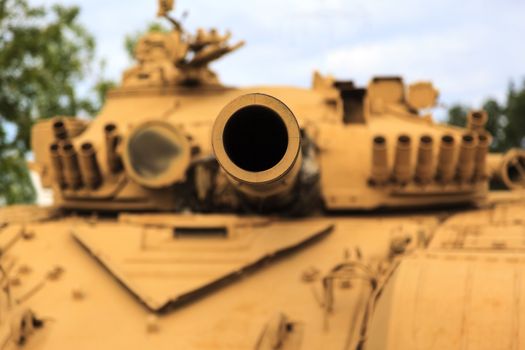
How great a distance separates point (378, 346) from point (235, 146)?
2.22 m

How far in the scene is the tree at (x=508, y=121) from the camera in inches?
1316

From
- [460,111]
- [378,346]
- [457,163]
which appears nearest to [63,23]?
[460,111]

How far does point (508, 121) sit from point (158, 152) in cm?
2610

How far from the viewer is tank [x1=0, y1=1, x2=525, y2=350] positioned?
7.02 meters

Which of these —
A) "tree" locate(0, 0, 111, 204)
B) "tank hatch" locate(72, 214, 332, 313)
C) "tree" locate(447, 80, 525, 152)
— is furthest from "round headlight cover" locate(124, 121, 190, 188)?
"tree" locate(447, 80, 525, 152)

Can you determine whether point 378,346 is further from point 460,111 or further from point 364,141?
point 460,111

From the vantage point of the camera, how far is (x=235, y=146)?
5.77 metres

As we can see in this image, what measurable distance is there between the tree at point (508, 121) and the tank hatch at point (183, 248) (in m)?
24.3

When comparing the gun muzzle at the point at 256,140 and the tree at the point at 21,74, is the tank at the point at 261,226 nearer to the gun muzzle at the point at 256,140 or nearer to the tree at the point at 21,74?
the gun muzzle at the point at 256,140

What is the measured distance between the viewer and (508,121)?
112 ft

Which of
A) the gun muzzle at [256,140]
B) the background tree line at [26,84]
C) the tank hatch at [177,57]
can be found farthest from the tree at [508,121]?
the gun muzzle at [256,140]


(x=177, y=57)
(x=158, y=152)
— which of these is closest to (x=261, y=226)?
(x=158, y=152)

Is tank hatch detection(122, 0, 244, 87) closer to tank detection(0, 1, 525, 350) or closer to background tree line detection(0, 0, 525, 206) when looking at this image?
tank detection(0, 1, 525, 350)

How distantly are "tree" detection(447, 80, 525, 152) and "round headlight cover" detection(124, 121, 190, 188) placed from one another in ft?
78.5
